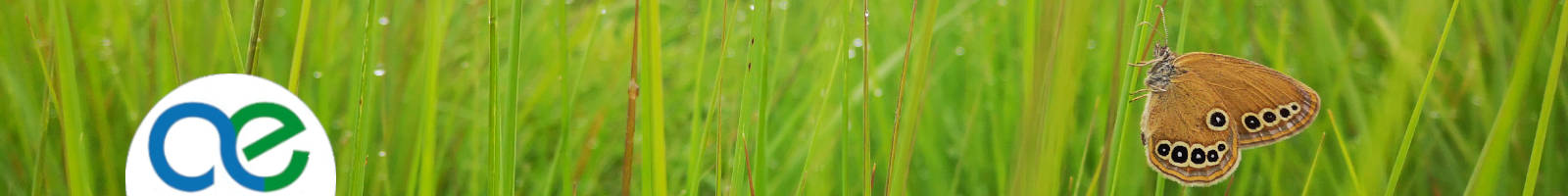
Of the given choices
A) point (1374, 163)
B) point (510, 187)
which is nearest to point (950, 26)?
point (1374, 163)

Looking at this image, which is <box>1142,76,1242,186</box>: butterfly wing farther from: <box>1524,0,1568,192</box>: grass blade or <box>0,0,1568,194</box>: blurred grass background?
<box>1524,0,1568,192</box>: grass blade

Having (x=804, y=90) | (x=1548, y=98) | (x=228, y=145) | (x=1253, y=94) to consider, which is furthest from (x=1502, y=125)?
(x=228, y=145)

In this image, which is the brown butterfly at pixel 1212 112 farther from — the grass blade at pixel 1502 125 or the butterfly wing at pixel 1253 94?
the grass blade at pixel 1502 125

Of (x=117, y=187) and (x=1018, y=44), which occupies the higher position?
(x=1018, y=44)

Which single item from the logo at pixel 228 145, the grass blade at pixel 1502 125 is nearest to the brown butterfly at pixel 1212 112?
the grass blade at pixel 1502 125

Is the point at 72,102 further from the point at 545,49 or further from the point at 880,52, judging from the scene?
the point at 880,52

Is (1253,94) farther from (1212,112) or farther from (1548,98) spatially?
(1548,98)
